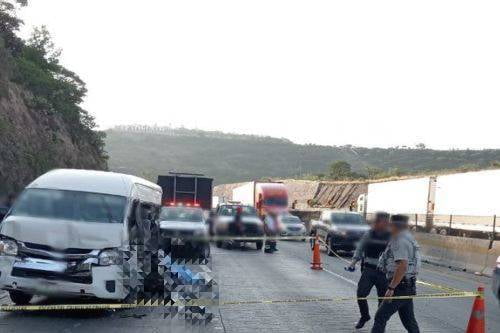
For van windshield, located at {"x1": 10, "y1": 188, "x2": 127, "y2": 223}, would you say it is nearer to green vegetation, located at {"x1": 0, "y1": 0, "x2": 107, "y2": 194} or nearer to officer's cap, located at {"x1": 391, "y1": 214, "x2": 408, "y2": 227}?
officer's cap, located at {"x1": 391, "y1": 214, "x2": 408, "y2": 227}

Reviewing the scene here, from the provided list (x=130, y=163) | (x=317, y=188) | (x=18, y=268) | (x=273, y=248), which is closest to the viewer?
(x=18, y=268)

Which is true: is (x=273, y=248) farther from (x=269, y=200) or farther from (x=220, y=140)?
(x=220, y=140)

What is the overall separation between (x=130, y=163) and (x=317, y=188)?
71.4 m

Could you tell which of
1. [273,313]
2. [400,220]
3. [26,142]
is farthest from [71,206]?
[26,142]

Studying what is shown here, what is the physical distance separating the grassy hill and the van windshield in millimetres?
37121

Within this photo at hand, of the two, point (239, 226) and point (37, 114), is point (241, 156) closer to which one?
point (37, 114)

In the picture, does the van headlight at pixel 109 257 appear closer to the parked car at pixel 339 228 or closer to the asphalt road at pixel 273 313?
the asphalt road at pixel 273 313

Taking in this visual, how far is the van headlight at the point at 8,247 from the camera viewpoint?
380 inches

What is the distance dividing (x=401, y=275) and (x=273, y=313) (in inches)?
137

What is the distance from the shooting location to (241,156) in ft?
276

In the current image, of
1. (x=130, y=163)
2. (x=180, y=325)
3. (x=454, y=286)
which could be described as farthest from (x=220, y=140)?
(x=180, y=325)

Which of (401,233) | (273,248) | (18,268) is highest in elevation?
(401,233)

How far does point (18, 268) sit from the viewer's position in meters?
9.53

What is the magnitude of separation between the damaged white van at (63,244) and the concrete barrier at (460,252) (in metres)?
13.4
